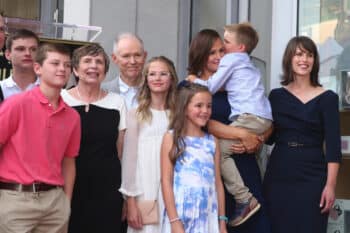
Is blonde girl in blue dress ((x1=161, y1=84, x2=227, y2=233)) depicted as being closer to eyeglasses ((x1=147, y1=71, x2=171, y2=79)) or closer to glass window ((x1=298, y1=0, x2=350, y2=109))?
eyeglasses ((x1=147, y1=71, x2=171, y2=79))

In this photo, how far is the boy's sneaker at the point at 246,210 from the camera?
3406 mm

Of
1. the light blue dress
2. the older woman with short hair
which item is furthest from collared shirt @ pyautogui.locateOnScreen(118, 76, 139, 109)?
the light blue dress

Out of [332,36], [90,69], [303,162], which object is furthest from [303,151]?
[90,69]

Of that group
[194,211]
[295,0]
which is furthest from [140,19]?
[194,211]

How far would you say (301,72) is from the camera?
11.5ft

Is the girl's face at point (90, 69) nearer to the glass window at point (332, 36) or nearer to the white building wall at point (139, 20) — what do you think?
the glass window at point (332, 36)

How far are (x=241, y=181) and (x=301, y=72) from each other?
71cm

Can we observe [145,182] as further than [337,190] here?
No

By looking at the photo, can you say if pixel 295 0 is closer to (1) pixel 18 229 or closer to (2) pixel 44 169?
(2) pixel 44 169

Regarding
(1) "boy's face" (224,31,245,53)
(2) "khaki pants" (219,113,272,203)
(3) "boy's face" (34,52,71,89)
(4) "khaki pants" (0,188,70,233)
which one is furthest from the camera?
(1) "boy's face" (224,31,245,53)

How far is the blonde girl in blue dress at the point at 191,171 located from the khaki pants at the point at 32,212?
0.57 meters

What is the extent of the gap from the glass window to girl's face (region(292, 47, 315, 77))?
53 centimetres

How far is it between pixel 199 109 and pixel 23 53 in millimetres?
1228

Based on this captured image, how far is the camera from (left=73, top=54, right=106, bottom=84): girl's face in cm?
Result: 337
